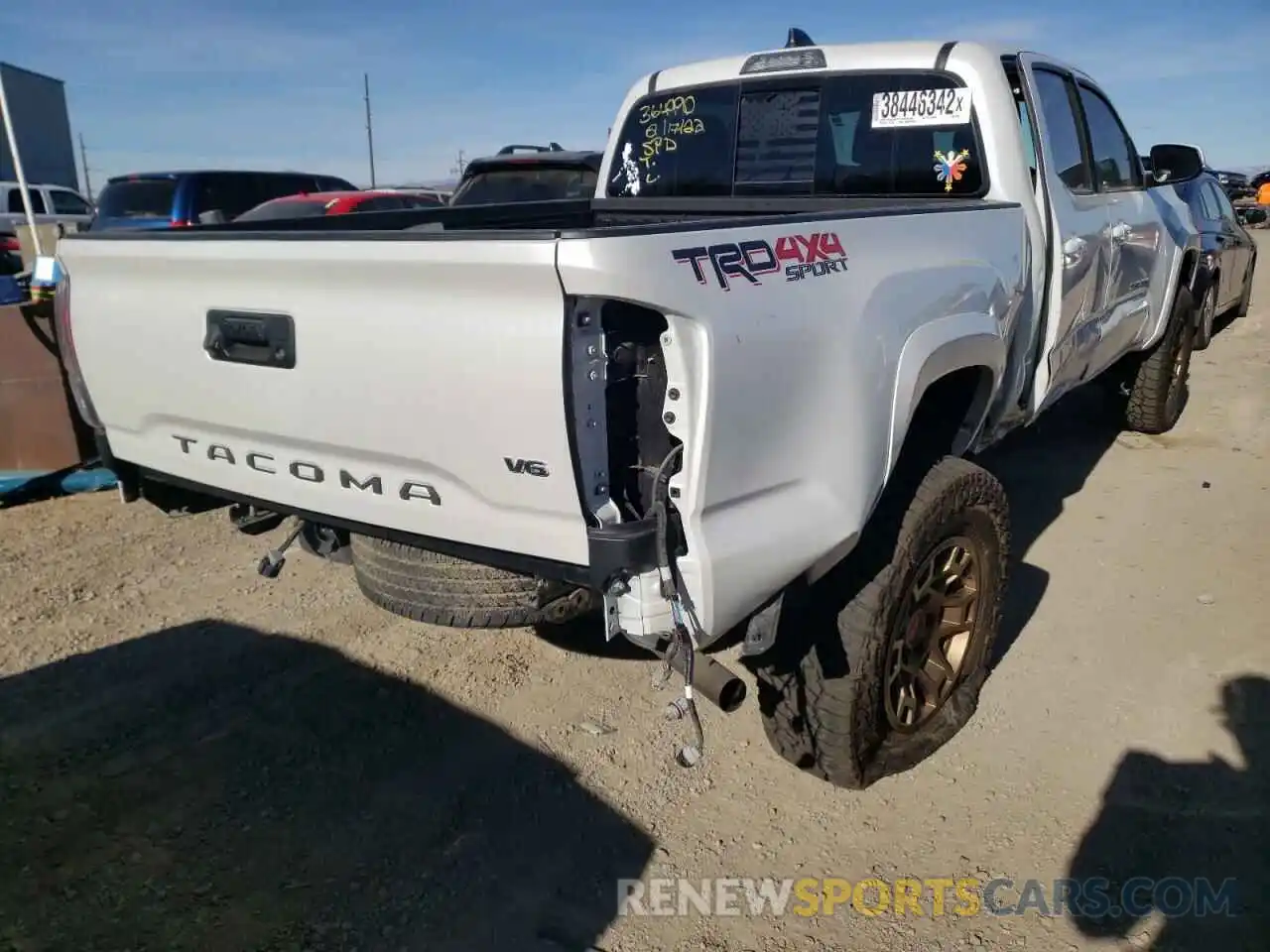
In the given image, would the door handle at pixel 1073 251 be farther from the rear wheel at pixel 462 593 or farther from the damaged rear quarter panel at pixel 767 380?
the rear wheel at pixel 462 593

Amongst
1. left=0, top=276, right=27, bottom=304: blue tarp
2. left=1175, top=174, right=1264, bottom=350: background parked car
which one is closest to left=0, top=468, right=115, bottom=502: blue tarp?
left=0, top=276, right=27, bottom=304: blue tarp

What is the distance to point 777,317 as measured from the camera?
206 centimetres

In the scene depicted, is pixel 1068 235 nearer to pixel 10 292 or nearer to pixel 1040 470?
pixel 1040 470

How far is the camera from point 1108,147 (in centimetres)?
458

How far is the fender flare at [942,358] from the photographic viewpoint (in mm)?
2436

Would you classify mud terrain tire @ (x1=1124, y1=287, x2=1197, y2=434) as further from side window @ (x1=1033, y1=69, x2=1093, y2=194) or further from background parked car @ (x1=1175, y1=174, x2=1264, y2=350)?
side window @ (x1=1033, y1=69, x2=1093, y2=194)

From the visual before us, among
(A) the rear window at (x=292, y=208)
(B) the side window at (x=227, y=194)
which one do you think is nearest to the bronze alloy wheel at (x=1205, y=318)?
(A) the rear window at (x=292, y=208)

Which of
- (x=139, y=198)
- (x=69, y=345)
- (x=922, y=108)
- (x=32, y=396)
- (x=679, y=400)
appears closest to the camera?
(x=679, y=400)

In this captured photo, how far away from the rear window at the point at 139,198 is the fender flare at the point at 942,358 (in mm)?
10808

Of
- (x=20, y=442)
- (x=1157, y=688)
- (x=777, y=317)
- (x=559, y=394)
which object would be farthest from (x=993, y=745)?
(x=20, y=442)

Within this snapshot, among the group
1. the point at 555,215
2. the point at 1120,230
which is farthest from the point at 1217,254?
the point at 555,215

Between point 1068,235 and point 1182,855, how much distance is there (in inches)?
86.1

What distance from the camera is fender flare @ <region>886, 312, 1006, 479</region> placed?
7.99ft

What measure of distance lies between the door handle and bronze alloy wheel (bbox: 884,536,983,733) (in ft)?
4.25
